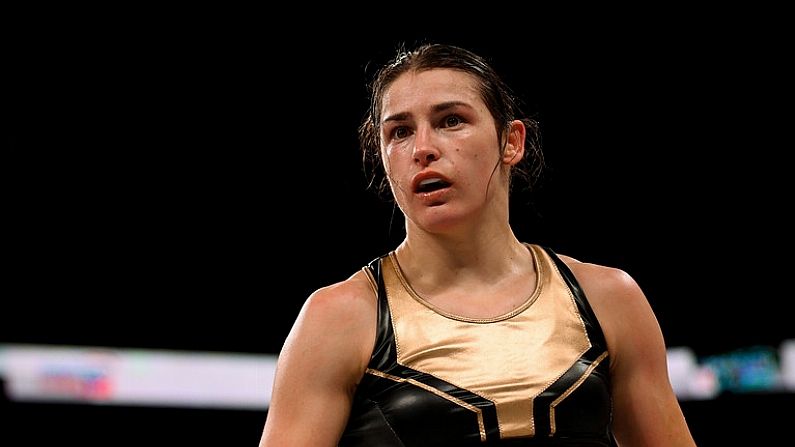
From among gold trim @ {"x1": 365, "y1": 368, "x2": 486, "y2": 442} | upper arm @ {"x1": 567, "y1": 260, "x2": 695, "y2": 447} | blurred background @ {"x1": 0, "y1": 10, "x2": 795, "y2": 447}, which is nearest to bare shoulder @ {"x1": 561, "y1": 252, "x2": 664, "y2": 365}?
upper arm @ {"x1": 567, "y1": 260, "x2": 695, "y2": 447}

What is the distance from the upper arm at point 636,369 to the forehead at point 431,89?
14.2 inches

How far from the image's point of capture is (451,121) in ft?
4.87

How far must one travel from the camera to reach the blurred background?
16.2 ft

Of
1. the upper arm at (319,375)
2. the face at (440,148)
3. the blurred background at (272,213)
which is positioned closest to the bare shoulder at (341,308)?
the upper arm at (319,375)

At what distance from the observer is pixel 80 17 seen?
439cm

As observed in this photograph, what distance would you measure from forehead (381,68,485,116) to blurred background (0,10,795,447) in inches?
128

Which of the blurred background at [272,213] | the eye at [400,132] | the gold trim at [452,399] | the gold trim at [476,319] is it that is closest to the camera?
the gold trim at [452,399]

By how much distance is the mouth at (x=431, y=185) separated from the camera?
1.45 meters

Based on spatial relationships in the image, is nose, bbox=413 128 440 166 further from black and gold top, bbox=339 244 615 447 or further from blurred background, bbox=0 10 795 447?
blurred background, bbox=0 10 795 447

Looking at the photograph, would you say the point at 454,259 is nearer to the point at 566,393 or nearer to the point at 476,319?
the point at 476,319

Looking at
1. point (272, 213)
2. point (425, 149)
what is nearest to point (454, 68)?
point (425, 149)

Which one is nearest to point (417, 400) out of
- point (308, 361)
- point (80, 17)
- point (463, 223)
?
point (308, 361)

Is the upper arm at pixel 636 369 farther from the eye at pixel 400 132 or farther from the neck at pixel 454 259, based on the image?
the eye at pixel 400 132

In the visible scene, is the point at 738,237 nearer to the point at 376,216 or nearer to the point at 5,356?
the point at 376,216
